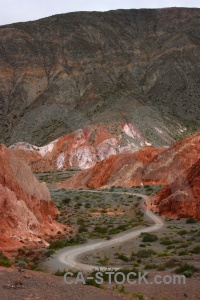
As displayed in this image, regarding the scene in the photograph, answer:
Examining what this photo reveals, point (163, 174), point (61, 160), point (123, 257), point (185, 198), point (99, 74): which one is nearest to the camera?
point (123, 257)

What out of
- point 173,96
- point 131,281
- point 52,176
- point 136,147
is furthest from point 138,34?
point 131,281

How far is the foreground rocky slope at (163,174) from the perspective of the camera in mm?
41400

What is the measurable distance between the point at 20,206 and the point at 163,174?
41376 mm

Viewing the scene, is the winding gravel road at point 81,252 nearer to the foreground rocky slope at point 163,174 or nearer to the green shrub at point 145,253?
the green shrub at point 145,253

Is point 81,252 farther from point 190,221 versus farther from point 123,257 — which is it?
point 190,221

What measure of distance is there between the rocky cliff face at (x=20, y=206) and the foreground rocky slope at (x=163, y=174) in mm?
13061

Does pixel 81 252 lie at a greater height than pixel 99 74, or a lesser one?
lesser

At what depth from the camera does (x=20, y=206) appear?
27938 millimetres

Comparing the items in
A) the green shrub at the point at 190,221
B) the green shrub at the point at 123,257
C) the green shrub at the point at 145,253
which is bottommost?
the green shrub at the point at 190,221

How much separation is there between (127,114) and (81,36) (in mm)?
54691

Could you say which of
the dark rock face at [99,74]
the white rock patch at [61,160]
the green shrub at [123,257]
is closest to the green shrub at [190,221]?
the green shrub at [123,257]

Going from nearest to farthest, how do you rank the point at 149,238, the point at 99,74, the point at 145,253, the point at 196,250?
the point at 196,250, the point at 145,253, the point at 149,238, the point at 99,74

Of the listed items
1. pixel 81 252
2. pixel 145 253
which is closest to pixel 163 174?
pixel 81 252

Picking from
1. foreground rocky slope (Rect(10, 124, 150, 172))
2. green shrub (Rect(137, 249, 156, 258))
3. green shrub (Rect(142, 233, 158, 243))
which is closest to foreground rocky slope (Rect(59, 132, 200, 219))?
green shrub (Rect(142, 233, 158, 243))
